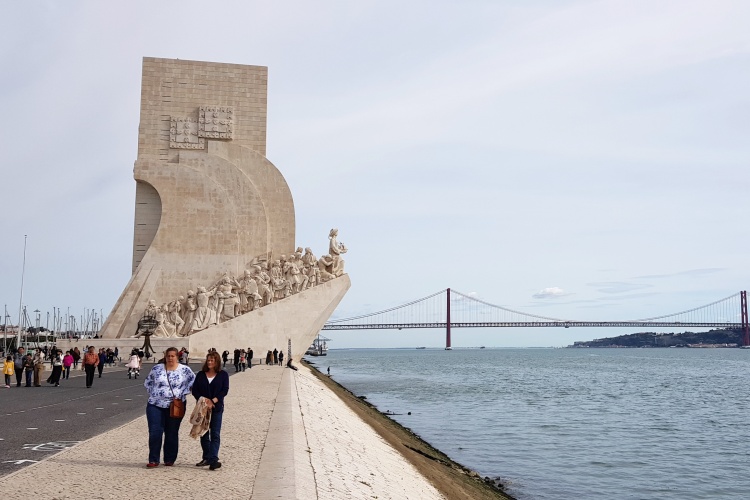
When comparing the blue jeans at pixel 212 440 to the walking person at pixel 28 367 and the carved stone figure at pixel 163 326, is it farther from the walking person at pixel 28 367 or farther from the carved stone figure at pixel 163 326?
the carved stone figure at pixel 163 326

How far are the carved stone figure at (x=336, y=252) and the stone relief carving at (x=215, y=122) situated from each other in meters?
3.91

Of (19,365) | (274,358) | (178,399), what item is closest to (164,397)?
(178,399)

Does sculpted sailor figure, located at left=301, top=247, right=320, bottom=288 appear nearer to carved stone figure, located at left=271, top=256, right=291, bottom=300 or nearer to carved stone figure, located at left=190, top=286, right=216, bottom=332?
carved stone figure, located at left=271, top=256, right=291, bottom=300

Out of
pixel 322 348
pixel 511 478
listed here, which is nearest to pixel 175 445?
pixel 511 478

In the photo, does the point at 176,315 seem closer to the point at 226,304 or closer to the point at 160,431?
the point at 226,304

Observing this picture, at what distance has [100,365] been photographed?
1239 cm

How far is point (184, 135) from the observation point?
1908 cm

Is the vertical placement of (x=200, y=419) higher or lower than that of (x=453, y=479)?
higher

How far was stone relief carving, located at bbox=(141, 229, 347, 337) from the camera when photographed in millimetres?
17234

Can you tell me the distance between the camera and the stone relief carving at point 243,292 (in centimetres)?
1723

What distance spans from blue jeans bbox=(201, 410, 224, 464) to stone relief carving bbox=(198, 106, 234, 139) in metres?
16.3

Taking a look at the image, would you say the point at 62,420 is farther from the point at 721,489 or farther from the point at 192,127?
the point at 192,127

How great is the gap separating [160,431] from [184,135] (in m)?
16.4

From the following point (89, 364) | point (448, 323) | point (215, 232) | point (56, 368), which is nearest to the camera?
point (89, 364)
